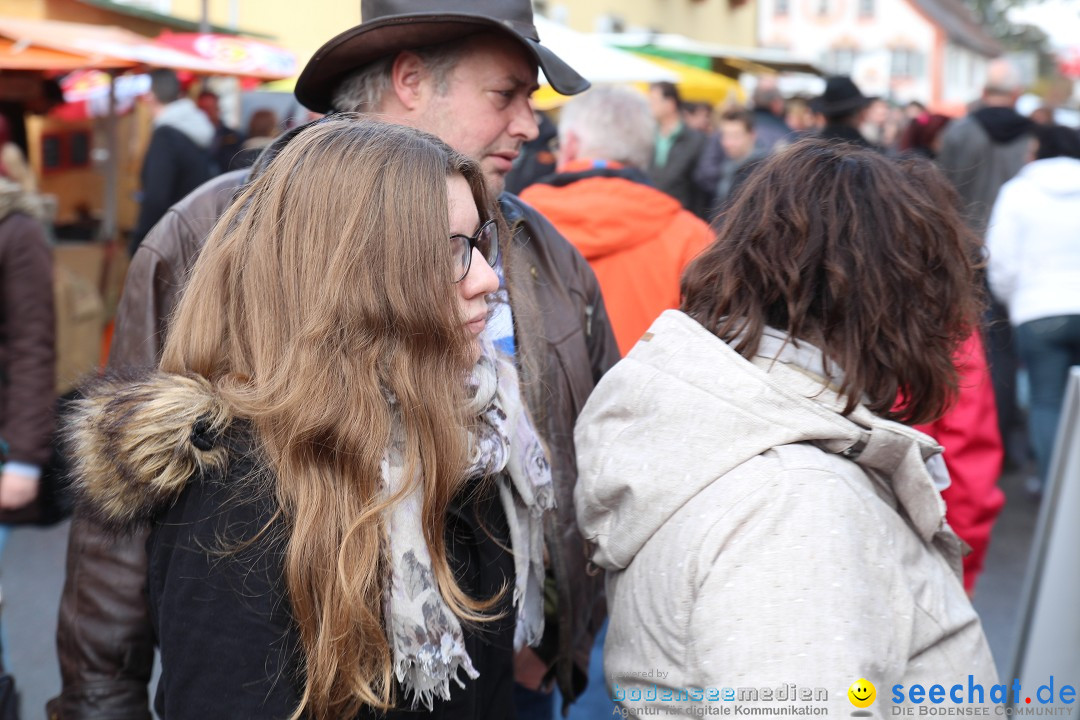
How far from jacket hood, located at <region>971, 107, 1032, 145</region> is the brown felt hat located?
5.94 meters

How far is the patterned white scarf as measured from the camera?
1.46 metres

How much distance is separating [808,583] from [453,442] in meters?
0.52

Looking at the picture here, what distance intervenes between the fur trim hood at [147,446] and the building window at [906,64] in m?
57.5

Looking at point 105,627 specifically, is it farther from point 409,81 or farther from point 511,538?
point 409,81

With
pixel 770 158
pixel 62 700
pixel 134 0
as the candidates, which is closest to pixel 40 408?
pixel 62 700

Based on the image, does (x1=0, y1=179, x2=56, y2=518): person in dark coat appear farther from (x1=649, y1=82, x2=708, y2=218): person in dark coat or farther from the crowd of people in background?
(x1=649, y1=82, x2=708, y2=218): person in dark coat

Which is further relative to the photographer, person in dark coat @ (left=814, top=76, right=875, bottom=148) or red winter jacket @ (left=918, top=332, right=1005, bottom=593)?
person in dark coat @ (left=814, top=76, right=875, bottom=148)

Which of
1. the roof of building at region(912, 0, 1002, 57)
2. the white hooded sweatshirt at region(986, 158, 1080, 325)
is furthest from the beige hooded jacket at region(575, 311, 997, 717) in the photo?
the roof of building at region(912, 0, 1002, 57)

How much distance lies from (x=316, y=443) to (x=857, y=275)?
85 cm

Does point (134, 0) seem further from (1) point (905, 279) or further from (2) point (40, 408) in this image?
(1) point (905, 279)

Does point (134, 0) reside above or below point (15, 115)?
above

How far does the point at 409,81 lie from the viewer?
2.34m

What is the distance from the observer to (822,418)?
5.05 ft

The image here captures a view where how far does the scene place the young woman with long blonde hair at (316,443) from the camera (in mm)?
1404
